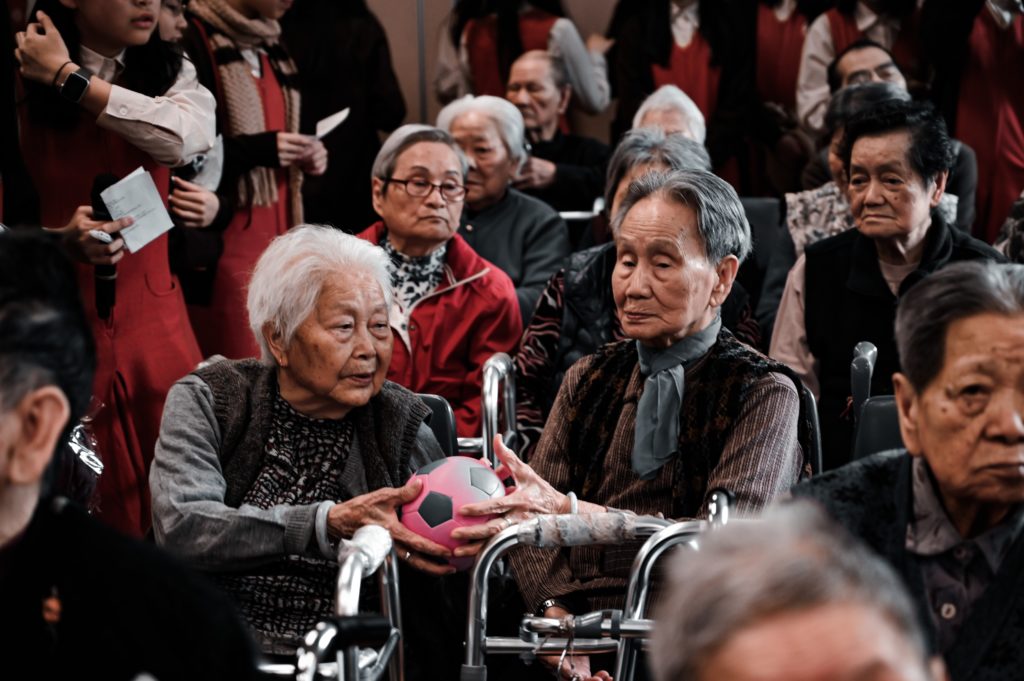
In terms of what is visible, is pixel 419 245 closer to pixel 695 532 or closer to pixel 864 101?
pixel 864 101

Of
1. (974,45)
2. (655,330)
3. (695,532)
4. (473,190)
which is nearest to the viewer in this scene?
(695,532)

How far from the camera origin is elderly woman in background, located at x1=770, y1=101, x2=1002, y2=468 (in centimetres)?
359

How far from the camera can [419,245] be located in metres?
3.99

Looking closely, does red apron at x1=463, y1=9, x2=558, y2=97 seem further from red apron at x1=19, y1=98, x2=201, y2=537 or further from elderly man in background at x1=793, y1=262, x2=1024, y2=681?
elderly man in background at x1=793, y1=262, x2=1024, y2=681

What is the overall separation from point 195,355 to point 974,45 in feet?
11.3

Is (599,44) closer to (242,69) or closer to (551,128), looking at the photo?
(551,128)

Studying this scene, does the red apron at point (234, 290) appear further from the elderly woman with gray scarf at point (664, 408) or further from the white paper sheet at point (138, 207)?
the elderly woman with gray scarf at point (664, 408)

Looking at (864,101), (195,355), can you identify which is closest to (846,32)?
(864,101)

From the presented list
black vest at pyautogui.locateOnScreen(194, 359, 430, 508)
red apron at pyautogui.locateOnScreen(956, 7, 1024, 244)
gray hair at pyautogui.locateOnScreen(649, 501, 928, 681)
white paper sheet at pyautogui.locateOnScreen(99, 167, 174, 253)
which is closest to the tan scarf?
white paper sheet at pyautogui.locateOnScreen(99, 167, 174, 253)

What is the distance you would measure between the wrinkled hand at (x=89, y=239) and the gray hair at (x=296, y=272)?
2.45ft

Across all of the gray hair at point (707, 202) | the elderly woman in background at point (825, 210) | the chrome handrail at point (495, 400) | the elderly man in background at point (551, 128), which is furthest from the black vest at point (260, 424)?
the elderly man in background at point (551, 128)

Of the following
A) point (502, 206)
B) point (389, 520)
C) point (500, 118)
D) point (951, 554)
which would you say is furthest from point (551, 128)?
point (951, 554)

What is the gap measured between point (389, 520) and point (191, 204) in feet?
5.85

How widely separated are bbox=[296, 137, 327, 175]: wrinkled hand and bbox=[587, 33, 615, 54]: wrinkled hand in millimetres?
2261
